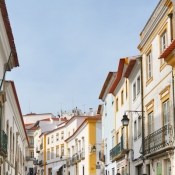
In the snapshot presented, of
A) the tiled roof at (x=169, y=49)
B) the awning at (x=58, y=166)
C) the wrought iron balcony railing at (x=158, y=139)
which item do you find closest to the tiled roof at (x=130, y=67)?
the wrought iron balcony railing at (x=158, y=139)

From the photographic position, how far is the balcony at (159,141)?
15430 mm

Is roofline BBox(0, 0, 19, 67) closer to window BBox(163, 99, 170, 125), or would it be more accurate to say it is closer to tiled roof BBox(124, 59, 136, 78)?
tiled roof BBox(124, 59, 136, 78)

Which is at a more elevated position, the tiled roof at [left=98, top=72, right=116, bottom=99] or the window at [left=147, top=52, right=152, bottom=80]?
the tiled roof at [left=98, top=72, right=116, bottom=99]

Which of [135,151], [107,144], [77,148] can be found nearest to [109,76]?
[107,144]

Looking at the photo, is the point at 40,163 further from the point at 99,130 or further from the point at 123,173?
the point at 123,173

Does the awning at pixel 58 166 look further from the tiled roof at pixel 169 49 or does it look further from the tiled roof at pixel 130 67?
the tiled roof at pixel 169 49

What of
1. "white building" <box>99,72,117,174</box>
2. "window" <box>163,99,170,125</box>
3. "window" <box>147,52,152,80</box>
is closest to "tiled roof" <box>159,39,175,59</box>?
"window" <box>163,99,170,125</box>

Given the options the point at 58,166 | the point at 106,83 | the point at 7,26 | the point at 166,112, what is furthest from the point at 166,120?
the point at 58,166

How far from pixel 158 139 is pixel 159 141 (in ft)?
0.64

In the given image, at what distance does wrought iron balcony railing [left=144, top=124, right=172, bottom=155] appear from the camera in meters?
15.6

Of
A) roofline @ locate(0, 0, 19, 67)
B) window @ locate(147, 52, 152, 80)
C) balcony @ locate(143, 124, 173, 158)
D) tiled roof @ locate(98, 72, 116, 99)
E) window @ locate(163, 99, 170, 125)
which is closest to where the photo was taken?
roofline @ locate(0, 0, 19, 67)

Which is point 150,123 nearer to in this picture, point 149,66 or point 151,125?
point 151,125

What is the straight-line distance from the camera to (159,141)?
16578 millimetres

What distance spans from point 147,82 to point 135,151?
14.8 ft
